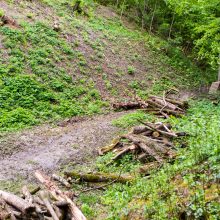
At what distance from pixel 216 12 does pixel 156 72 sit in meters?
5.57

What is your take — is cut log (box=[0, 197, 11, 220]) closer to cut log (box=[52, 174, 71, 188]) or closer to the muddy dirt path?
cut log (box=[52, 174, 71, 188])

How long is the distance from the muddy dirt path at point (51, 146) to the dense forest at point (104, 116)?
3cm

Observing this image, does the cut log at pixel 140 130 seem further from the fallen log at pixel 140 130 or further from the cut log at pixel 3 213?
the cut log at pixel 3 213

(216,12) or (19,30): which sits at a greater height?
(216,12)

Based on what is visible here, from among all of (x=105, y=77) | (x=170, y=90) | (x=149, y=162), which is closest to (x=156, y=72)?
(x=170, y=90)

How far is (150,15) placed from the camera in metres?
29.8

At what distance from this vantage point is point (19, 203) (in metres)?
5.77

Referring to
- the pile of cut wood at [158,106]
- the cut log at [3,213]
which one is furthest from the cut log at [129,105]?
the cut log at [3,213]

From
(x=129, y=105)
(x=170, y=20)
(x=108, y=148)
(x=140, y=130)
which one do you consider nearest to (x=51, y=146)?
(x=108, y=148)

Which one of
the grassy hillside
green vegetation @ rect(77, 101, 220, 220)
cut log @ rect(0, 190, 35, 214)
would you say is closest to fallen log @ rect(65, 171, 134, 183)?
green vegetation @ rect(77, 101, 220, 220)

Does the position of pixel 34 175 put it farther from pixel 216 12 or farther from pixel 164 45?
pixel 164 45

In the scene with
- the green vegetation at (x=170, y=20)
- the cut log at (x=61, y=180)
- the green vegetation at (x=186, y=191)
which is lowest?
the cut log at (x=61, y=180)

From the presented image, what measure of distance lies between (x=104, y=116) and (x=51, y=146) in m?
4.34

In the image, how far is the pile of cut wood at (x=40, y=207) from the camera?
5.52 meters
